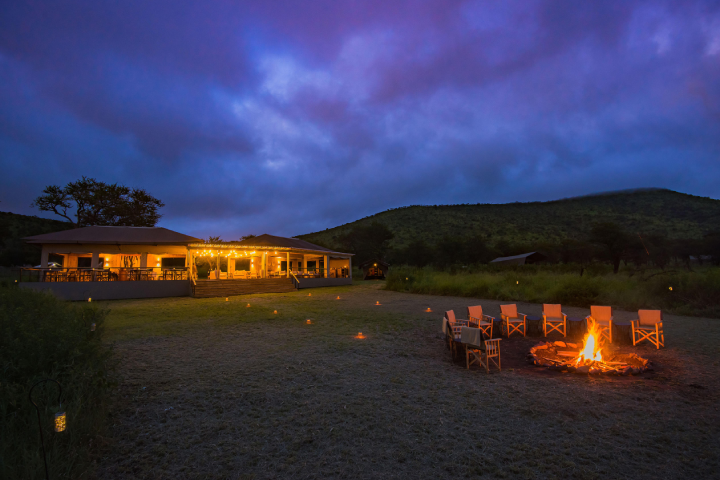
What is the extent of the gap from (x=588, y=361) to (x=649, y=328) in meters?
2.76

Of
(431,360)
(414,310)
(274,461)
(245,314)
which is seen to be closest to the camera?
(274,461)

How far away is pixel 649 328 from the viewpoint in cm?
723

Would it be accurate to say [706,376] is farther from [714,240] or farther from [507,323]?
[714,240]

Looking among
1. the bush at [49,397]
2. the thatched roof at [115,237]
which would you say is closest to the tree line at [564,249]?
the thatched roof at [115,237]

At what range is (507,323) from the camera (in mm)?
8453

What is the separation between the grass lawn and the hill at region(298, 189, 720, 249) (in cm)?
4377

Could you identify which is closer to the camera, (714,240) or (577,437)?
(577,437)

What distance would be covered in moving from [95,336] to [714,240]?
135 ft

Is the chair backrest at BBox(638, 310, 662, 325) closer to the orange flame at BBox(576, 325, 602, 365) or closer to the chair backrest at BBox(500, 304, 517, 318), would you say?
the orange flame at BBox(576, 325, 602, 365)

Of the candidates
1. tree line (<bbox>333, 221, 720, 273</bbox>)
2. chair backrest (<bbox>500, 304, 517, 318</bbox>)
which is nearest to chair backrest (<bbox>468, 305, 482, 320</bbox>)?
chair backrest (<bbox>500, 304, 517, 318</bbox>)

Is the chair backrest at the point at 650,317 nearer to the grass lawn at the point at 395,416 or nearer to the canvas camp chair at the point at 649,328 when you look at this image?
the canvas camp chair at the point at 649,328

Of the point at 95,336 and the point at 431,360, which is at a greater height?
the point at 95,336

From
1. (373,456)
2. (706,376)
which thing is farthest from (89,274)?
(706,376)

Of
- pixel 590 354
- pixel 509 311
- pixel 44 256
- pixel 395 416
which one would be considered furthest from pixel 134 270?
pixel 590 354
